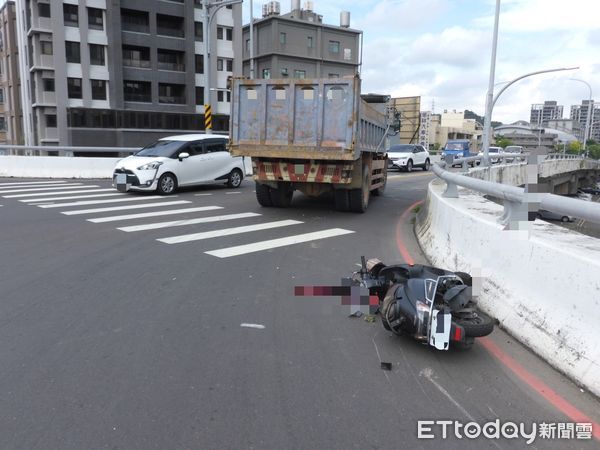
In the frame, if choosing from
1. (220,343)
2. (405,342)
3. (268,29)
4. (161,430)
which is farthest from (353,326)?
(268,29)

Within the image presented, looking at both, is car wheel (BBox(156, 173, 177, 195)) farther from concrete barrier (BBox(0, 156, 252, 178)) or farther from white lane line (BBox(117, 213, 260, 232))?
concrete barrier (BBox(0, 156, 252, 178))

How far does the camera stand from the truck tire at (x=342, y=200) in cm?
1211

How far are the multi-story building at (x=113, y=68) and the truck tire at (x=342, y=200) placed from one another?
37541mm

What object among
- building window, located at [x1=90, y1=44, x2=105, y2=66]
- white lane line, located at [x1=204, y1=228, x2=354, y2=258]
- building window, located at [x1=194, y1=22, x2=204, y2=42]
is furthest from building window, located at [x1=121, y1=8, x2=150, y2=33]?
white lane line, located at [x1=204, y1=228, x2=354, y2=258]

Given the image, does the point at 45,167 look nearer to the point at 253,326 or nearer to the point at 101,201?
the point at 101,201

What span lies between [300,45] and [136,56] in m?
22.5

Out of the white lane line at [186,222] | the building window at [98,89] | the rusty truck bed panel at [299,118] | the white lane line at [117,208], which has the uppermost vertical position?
the building window at [98,89]

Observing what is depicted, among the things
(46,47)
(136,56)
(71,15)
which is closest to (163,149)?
(136,56)

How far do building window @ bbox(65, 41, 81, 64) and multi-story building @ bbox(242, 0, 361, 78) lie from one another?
2138cm

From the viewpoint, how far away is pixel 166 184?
580 inches

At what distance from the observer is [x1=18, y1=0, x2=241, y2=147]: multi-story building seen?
4388 cm

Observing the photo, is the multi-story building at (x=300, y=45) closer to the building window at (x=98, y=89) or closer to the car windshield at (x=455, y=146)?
the building window at (x=98, y=89)

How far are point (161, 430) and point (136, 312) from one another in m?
2.17

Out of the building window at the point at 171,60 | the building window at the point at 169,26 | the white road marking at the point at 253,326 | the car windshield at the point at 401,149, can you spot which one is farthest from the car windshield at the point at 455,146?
the white road marking at the point at 253,326
